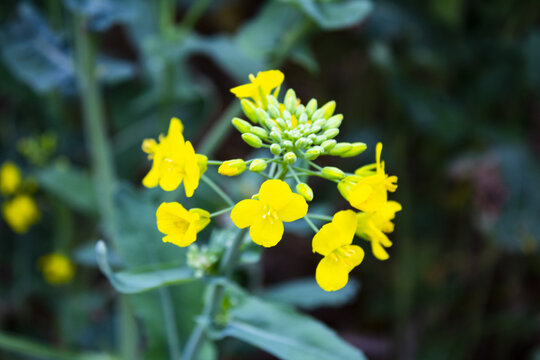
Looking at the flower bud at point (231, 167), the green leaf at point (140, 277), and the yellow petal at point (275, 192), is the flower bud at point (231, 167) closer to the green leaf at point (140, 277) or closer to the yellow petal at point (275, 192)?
the yellow petal at point (275, 192)

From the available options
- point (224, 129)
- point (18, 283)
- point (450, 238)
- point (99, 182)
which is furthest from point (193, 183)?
point (450, 238)

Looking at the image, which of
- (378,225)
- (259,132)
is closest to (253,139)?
(259,132)

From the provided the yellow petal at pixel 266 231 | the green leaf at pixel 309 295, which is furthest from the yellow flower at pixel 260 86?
the green leaf at pixel 309 295

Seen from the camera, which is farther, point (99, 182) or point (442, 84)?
point (442, 84)

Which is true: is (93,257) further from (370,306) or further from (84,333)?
(370,306)

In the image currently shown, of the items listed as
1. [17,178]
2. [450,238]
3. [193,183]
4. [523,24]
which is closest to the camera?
[193,183]

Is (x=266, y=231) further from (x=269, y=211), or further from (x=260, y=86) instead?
(x=260, y=86)

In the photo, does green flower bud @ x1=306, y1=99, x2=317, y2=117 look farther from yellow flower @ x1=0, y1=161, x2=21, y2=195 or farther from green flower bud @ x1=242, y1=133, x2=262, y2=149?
yellow flower @ x1=0, y1=161, x2=21, y2=195
